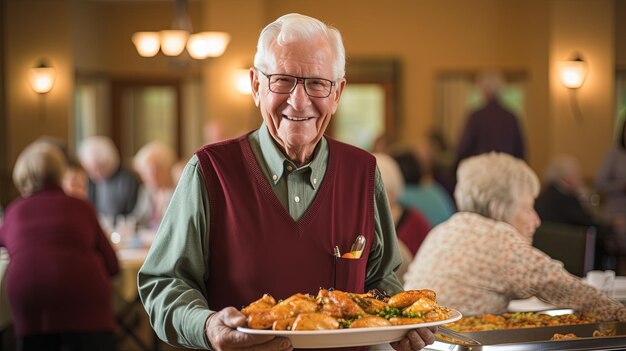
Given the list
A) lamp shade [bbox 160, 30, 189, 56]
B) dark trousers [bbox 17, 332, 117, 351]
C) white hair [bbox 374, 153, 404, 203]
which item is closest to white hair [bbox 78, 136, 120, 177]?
lamp shade [bbox 160, 30, 189, 56]

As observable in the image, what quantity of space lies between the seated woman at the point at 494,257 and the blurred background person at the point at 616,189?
4.58m

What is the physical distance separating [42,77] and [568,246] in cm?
808

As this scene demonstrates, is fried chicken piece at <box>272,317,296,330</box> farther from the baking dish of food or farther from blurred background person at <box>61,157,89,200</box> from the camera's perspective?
blurred background person at <box>61,157,89,200</box>

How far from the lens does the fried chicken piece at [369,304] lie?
189 cm

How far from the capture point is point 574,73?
8.23 m

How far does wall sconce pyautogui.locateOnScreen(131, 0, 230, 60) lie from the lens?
791cm

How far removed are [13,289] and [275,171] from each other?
257 cm

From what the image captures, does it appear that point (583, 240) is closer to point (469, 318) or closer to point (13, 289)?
point (469, 318)

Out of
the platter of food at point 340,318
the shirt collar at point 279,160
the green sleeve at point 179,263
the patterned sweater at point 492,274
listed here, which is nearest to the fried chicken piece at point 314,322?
the platter of food at point 340,318

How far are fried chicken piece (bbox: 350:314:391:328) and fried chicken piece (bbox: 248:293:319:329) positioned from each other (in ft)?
0.28

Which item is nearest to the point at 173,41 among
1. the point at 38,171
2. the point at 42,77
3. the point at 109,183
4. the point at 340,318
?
the point at 109,183

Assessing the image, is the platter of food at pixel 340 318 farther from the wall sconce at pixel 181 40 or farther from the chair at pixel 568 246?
the wall sconce at pixel 181 40

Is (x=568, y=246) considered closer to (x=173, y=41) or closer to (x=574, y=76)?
(x=574, y=76)

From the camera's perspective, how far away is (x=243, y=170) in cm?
205
